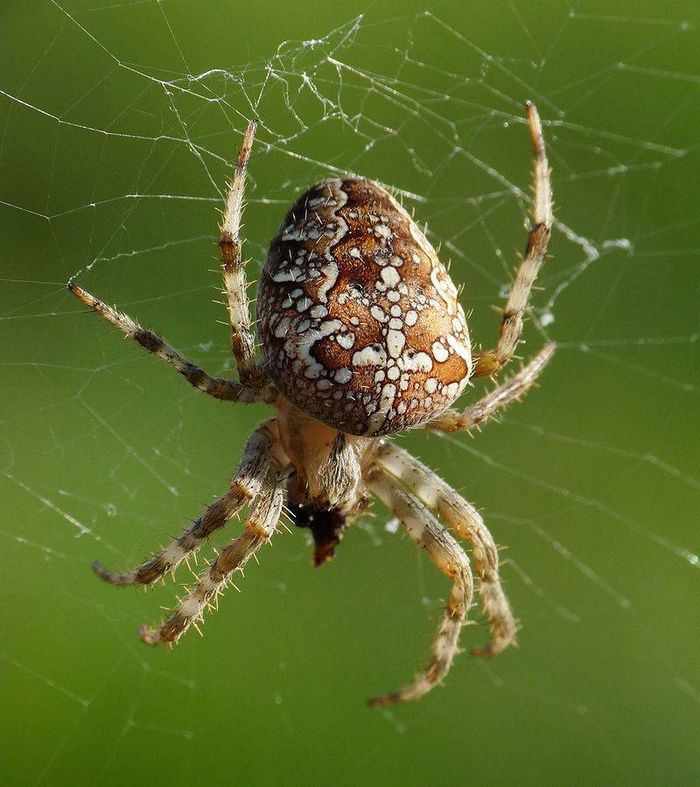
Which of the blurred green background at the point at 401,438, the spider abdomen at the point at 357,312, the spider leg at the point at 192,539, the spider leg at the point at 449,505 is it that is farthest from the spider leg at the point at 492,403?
the blurred green background at the point at 401,438

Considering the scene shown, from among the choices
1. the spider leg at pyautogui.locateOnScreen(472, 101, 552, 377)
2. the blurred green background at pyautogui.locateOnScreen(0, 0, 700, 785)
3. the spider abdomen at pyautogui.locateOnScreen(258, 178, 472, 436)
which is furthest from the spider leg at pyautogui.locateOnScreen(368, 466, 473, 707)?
the spider abdomen at pyautogui.locateOnScreen(258, 178, 472, 436)

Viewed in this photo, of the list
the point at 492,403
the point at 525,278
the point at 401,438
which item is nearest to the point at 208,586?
the point at 492,403

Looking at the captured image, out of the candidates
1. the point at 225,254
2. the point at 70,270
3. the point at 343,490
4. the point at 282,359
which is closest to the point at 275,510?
the point at 343,490

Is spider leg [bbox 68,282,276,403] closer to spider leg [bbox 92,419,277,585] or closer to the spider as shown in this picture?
the spider

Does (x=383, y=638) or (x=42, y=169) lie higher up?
(x=42, y=169)

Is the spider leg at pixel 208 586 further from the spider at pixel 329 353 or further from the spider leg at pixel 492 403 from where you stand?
the spider leg at pixel 492 403

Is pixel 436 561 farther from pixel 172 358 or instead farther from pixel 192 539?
pixel 172 358

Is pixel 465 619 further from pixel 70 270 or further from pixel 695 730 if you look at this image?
pixel 695 730
